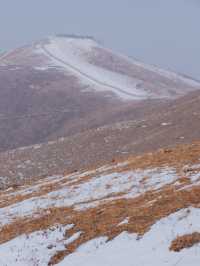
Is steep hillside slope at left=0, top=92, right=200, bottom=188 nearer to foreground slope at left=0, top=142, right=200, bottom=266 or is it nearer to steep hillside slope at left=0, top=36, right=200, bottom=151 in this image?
steep hillside slope at left=0, top=36, right=200, bottom=151

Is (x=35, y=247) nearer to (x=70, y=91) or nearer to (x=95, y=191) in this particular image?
(x=95, y=191)

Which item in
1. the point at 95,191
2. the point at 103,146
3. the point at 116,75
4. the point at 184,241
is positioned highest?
the point at 184,241

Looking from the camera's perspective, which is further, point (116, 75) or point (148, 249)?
point (116, 75)

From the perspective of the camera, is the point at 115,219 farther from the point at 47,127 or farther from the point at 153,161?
the point at 47,127

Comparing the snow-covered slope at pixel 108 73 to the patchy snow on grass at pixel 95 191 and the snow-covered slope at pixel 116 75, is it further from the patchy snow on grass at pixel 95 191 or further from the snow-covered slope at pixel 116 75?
the patchy snow on grass at pixel 95 191

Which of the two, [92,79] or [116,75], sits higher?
[92,79]

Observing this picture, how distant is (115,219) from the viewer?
832 inches

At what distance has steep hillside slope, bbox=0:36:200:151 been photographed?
108 m

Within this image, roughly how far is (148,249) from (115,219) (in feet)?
13.5

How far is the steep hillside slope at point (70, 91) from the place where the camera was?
354ft

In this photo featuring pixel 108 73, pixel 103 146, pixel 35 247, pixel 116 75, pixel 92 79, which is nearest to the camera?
pixel 35 247

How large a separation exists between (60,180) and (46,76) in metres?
123

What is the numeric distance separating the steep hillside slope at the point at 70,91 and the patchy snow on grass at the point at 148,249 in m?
75.7

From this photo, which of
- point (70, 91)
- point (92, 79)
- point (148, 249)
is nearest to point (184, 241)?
point (148, 249)
